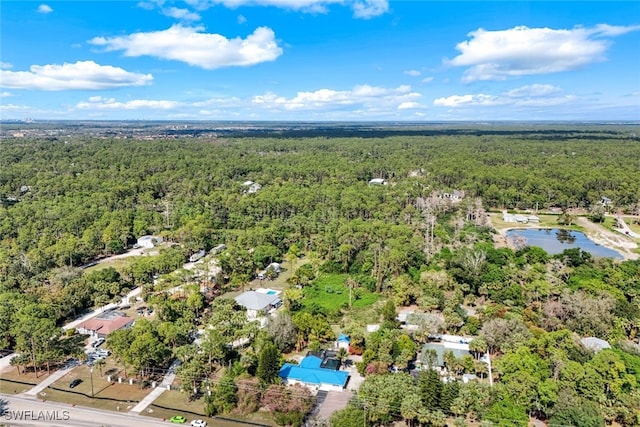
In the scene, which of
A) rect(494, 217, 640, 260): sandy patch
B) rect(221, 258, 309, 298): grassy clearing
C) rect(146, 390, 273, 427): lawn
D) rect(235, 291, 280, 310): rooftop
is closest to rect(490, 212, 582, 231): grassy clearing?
rect(494, 217, 640, 260): sandy patch

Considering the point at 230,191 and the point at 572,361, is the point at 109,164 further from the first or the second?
the point at 572,361

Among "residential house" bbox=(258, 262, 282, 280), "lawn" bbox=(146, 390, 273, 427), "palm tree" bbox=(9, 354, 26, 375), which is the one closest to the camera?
"lawn" bbox=(146, 390, 273, 427)

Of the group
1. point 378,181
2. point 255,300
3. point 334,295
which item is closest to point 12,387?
point 255,300

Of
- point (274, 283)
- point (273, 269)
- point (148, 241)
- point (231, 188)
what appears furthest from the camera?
point (231, 188)

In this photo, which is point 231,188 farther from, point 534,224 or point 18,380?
point 18,380

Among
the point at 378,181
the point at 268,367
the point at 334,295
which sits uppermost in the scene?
the point at 378,181

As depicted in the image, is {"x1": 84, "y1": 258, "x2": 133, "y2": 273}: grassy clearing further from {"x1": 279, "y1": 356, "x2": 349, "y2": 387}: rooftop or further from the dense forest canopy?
{"x1": 279, "y1": 356, "x2": 349, "y2": 387}: rooftop
